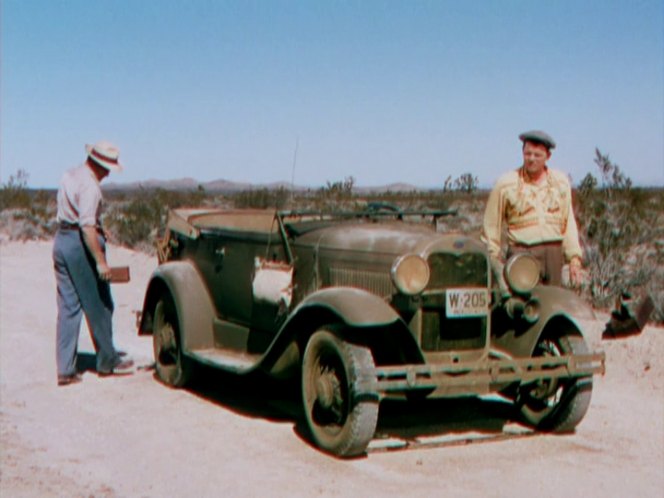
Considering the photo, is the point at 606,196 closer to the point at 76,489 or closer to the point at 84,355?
the point at 84,355

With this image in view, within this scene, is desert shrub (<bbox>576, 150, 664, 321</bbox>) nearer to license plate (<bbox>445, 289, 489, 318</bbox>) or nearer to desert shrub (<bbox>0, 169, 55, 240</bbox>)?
license plate (<bbox>445, 289, 489, 318</bbox>)

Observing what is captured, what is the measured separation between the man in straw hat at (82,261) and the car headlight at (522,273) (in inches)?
137

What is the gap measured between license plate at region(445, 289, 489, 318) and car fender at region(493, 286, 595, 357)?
42 cm

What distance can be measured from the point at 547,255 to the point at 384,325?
6.40ft

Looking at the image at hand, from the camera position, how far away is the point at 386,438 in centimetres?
650

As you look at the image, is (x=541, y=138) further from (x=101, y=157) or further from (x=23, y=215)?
(x=23, y=215)

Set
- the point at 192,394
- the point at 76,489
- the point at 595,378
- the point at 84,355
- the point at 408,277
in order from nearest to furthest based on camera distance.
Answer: the point at 76,489 → the point at 408,277 → the point at 192,394 → the point at 595,378 → the point at 84,355

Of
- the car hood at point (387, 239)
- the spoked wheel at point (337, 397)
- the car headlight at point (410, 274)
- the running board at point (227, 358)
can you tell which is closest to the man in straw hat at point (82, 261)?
the running board at point (227, 358)

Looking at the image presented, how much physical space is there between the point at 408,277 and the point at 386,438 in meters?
1.23

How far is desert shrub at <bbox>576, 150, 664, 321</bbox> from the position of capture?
489 inches

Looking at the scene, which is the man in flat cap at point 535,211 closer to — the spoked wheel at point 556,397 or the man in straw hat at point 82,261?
the spoked wheel at point 556,397

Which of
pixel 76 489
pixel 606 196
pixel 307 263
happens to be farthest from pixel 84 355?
pixel 606 196

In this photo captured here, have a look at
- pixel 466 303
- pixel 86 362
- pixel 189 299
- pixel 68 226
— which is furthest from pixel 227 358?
pixel 86 362

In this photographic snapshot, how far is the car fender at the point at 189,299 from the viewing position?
7.76 metres
